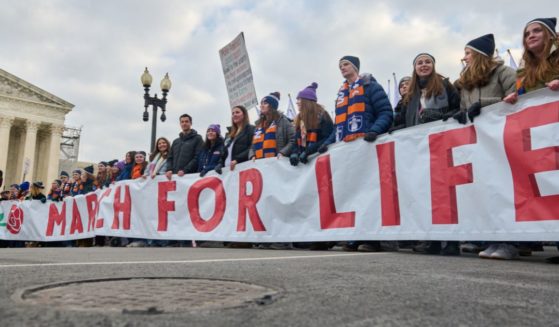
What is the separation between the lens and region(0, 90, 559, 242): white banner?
3.64 metres

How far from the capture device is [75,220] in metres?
9.10

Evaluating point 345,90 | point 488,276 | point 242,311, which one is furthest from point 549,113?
point 242,311

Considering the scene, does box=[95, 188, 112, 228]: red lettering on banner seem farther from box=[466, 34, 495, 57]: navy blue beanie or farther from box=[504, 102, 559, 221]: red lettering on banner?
box=[504, 102, 559, 221]: red lettering on banner

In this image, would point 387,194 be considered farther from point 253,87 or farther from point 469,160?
point 253,87

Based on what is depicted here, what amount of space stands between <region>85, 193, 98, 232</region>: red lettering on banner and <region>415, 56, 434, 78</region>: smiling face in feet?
20.8

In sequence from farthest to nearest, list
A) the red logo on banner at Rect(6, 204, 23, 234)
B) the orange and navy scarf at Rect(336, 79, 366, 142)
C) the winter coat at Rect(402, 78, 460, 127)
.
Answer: the red logo on banner at Rect(6, 204, 23, 234), the orange and navy scarf at Rect(336, 79, 366, 142), the winter coat at Rect(402, 78, 460, 127)

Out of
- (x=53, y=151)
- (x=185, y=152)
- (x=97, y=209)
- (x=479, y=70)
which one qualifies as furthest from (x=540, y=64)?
(x=53, y=151)

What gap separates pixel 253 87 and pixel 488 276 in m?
6.20

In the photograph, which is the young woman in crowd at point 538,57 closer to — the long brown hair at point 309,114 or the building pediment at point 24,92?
the long brown hair at point 309,114

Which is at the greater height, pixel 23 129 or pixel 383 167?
pixel 23 129

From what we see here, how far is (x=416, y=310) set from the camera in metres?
1.48

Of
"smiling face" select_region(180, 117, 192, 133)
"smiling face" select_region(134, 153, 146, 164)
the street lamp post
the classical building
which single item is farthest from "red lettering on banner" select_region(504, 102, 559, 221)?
the classical building

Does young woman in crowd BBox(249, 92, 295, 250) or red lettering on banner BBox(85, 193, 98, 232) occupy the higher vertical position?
young woman in crowd BBox(249, 92, 295, 250)

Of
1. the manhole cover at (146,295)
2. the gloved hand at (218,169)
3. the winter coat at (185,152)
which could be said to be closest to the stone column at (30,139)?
the winter coat at (185,152)
